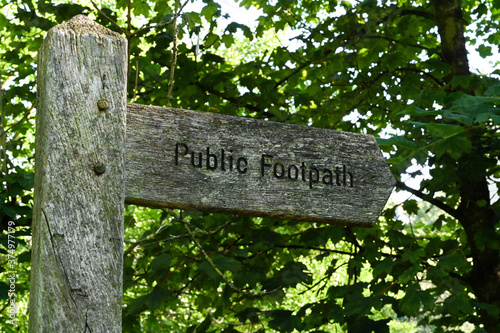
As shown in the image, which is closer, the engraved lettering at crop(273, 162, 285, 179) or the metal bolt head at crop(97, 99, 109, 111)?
the metal bolt head at crop(97, 99, 109, 111)

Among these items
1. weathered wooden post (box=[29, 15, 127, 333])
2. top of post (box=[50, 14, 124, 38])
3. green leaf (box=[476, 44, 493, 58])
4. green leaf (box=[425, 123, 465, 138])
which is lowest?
weathered wooden post (box=[29, 15, 127, 333])

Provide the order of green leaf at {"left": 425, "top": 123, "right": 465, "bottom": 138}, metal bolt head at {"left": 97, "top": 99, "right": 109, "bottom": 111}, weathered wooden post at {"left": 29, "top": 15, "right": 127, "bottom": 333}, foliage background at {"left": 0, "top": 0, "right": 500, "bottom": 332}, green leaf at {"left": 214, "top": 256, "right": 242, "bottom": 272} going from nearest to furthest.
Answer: weathered wooden post at {"left": 29, "top": 15, "right": 127, "bottom": 333}, metal bolt head at {"left": 97, "top": 99, "right": 109, "bottom": 111}, green leaf at {"left": 425, "top": 123, "right": 465, "bottom": 138}, green leaf at {"left": 214, "top": 256, "right": 242, "bottom": 272}, foliage background at {"left": 0, "top": 0, "right": 500, "bottom": 332}

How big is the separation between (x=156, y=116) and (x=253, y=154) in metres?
0.30

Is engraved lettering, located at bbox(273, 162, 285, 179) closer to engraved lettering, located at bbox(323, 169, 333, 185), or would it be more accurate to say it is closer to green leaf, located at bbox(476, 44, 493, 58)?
engraved lettering, located at bbox(323, 169, 333, 185)

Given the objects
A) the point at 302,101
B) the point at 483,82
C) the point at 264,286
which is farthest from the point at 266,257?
the point at 483,82

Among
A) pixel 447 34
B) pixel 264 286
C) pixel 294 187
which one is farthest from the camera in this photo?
pixel 447 34

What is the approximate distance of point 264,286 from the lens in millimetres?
3697

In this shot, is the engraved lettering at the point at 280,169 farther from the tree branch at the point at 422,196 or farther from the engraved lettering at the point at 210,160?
the tree branch at the point at 422,196

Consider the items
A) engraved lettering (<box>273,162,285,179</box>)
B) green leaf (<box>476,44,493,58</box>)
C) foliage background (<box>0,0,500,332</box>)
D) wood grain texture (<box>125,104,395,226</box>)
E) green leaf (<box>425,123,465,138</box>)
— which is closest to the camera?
wood grain texture (<box>125,104,395,226</box>)

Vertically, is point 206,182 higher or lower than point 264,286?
higher

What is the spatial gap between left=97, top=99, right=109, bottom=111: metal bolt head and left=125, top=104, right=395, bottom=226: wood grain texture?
96mm

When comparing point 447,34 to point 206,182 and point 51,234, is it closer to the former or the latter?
point 206,182

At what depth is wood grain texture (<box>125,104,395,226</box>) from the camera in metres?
1.68

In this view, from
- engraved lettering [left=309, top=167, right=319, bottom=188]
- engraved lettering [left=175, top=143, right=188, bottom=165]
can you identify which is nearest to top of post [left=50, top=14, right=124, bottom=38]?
engraved lettering [left=175, top=143, right=188, bottom=165]
